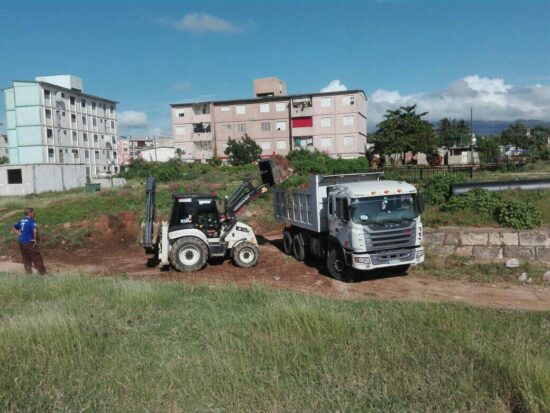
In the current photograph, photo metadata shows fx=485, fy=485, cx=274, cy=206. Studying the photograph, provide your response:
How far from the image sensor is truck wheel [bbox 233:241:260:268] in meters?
15.4

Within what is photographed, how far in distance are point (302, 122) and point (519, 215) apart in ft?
193

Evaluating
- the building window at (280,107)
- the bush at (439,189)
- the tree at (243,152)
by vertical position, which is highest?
the building window at (280,107)

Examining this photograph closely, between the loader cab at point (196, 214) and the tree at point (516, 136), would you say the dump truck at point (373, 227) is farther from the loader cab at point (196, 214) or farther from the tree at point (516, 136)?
the tree at point (516, 136)

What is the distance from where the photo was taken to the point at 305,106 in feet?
234

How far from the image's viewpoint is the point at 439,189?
699 inches

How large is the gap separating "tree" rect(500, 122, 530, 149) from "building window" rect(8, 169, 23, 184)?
252 feet

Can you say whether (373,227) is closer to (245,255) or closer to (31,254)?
(245,255)

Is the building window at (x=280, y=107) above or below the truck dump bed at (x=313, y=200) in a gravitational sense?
above

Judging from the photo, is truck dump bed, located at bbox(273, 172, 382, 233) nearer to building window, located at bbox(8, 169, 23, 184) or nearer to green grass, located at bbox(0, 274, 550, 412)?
green grass, located at bbox(0, 274, 550, 412)

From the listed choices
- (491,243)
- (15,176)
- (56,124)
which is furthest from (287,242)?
(56,124)

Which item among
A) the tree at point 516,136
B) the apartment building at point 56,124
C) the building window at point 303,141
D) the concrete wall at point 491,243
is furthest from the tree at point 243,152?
the concrete wall at point 491,243

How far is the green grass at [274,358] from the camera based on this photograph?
16.1 ft

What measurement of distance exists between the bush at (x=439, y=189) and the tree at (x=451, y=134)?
227 feet

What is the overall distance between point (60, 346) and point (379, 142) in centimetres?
6012
